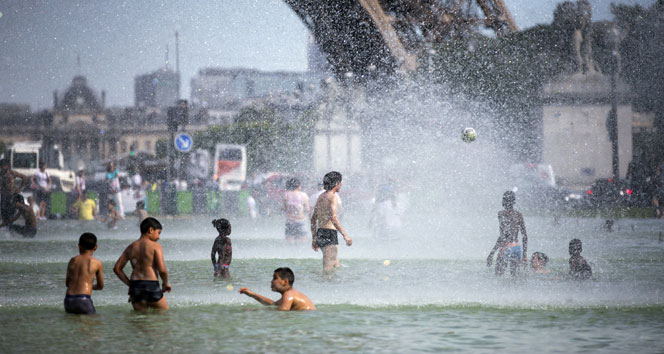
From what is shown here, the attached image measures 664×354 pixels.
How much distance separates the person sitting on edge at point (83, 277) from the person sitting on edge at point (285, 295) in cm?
136

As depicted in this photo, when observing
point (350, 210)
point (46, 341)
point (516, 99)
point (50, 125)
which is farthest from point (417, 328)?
point (50, 125)

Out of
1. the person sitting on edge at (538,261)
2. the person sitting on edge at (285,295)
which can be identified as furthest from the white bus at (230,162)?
the person sitting on edge at (285,295)

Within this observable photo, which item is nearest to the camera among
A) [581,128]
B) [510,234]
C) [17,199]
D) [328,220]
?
[510,234]

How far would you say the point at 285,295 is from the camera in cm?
908

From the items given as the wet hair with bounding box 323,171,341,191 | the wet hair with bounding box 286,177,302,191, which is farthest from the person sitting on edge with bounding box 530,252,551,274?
the wet hair with bounding box 286,177,302,191

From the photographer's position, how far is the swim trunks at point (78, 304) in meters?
9.00

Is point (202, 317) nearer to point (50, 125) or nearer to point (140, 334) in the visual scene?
point (140, 334)

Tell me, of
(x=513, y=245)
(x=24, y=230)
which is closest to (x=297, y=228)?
(x=513, y=245)

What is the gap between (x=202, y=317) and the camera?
30.4 ft

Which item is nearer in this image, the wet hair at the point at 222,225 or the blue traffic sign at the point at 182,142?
the wet hair at the point at 222,225

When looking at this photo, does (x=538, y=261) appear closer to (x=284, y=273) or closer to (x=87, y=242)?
(x=284, y=273)

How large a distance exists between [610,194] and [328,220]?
88.2 ft

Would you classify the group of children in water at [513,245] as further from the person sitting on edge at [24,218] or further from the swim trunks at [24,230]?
the swim trunks at [24,230]

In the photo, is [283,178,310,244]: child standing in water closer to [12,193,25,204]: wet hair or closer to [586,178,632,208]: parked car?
[12,193,25,204]: wet hair
